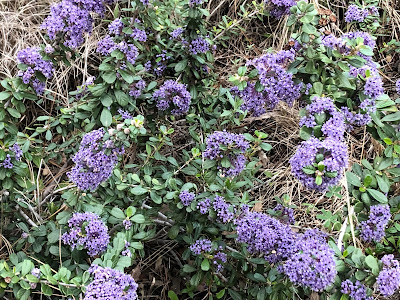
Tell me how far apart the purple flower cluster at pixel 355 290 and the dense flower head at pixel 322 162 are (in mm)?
471

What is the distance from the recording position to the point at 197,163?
2662 mm

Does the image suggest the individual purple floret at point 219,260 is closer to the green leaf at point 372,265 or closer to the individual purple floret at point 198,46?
the green leaf at point 372,265

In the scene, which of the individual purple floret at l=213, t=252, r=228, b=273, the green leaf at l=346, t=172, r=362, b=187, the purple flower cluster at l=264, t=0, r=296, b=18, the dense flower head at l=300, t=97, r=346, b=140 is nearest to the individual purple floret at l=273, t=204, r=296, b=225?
the individual purple floret at l=213, t=252, r=228, b=273

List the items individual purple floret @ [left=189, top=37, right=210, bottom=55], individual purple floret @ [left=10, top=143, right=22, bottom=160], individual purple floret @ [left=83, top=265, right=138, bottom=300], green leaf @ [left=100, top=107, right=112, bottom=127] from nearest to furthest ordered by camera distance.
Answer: individual purple floret @ [left=83, top=265, right=138, bottom=300] < green leaf @ [left=100, top=107, right=112, bottom=127] < individual purple floret @ [left=10, top=143, right=22, bottom=160] < individual purple floret @ [left=189, top=37, right=210, bottom=55]

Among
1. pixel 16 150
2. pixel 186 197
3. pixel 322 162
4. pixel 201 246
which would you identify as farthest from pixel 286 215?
pixel 16 150

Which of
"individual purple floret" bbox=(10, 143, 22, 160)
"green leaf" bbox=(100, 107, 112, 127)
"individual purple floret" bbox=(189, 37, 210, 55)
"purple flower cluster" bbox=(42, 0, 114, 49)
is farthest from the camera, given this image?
"individual purple floret" bbox=(189, 37, 210, 55)

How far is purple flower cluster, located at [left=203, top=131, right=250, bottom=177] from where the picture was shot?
2.12 metres

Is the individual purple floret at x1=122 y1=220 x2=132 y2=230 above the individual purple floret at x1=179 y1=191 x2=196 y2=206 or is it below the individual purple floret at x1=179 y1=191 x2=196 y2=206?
below

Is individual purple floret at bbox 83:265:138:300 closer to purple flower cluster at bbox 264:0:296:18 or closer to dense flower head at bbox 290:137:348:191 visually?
dense flower head at bbox 290:137:348:191

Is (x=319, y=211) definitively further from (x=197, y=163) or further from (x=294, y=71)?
(x=294, y=71)

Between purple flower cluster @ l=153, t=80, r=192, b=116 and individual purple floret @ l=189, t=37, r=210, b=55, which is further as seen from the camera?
individual purple floret @ l=189, t=37, r=210, b=55

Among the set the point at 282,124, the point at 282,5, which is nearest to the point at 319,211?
the point at 282,124

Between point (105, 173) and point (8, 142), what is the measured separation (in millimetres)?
687

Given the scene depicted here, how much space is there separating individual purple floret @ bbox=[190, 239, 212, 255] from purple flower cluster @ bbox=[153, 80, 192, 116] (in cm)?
90
